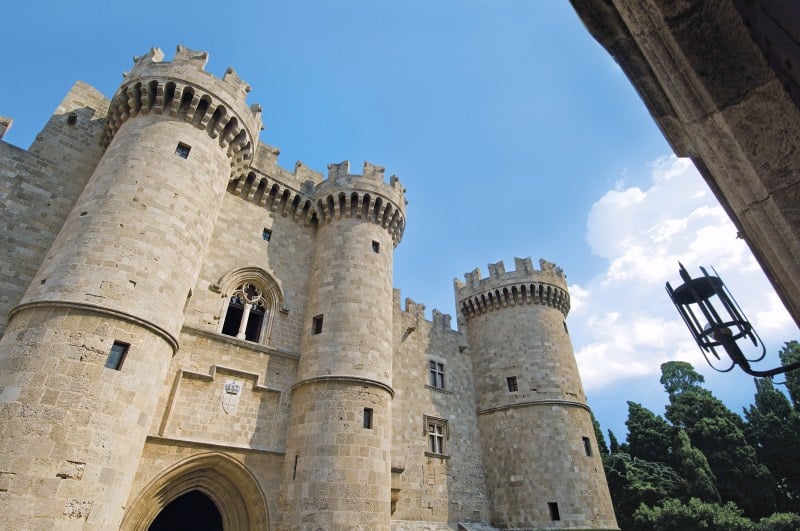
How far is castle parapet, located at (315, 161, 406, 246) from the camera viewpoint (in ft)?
45.9

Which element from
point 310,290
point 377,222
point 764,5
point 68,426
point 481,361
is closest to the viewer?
point 764,5

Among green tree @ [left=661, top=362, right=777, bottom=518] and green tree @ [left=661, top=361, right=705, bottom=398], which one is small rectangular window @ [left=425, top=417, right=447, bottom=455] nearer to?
green tree @ [left=661, top=362, right=777, bottom=518]

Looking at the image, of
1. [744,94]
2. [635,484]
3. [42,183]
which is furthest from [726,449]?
[42,183]

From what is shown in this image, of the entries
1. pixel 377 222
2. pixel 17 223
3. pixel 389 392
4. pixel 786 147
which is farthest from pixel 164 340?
pixel 786 147

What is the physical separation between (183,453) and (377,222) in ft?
28.2

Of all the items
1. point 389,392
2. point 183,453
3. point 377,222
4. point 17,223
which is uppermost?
point 377,222

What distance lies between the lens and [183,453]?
891 centimetres

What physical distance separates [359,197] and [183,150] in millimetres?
5381

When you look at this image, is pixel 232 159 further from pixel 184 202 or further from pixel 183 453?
pixel 183 453

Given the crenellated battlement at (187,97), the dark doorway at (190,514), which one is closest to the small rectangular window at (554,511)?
the dark doorway at (190,514)

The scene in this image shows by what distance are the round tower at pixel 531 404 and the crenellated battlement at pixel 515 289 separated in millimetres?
47

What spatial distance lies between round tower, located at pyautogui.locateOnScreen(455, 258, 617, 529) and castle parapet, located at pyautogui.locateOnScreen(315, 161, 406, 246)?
298 inches

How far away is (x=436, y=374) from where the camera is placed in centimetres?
1711

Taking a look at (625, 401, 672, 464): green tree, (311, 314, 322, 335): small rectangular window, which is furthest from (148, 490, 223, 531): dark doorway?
(625, 401, 672, 464): green tree
